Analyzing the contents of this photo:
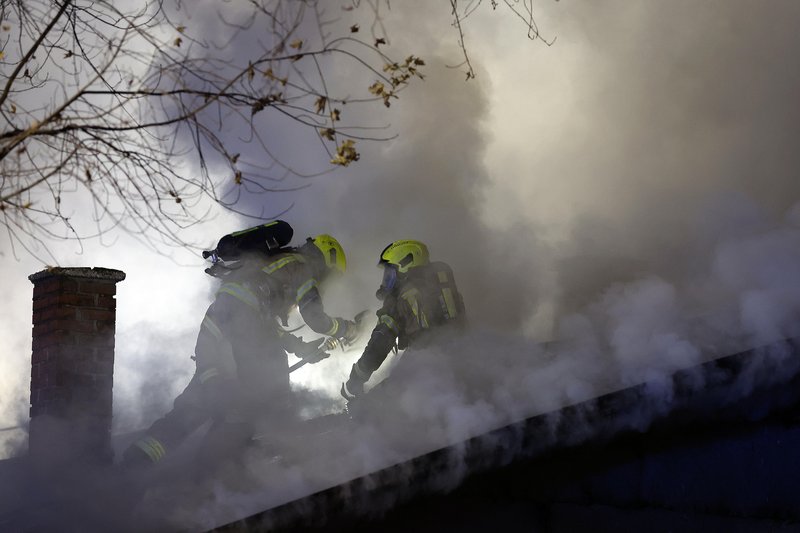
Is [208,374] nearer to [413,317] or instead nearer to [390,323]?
[390,323]

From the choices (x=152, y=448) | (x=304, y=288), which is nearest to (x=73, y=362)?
(x=152, y=448)

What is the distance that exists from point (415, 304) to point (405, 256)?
489mm

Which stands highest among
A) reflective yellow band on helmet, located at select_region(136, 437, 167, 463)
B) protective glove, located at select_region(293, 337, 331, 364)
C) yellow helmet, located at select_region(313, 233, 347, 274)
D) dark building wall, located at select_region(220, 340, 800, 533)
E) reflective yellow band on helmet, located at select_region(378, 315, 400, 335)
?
yellow helmet, located at select_region(313, 233, 347, 274)

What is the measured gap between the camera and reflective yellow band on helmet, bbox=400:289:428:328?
7554 mm

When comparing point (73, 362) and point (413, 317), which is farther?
point (413, 317)

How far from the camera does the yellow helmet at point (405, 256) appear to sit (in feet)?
25.8

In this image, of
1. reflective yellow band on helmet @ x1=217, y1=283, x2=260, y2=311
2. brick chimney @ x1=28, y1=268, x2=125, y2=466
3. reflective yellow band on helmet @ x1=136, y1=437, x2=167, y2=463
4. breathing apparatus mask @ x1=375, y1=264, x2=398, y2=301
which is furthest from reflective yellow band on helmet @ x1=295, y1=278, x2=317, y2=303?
reflective yellow band on helmet @ x1=136, y1=437, x2=167, y2=463

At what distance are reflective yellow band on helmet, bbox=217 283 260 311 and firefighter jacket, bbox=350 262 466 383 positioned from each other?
3.80 feet

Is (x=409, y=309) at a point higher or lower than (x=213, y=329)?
higher

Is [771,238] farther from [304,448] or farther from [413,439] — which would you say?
[304,448]

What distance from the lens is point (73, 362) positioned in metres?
6.92

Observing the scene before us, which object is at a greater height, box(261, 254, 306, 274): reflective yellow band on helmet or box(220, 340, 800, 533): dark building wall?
box(261, 254, 306, 274): reflective yellow band on helmet

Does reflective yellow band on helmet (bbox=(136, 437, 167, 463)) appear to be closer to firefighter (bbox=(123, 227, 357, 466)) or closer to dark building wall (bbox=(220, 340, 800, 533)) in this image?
firefighter (bbox=(123, 227, 357, 466))

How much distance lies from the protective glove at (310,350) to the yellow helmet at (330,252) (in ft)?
1.95
